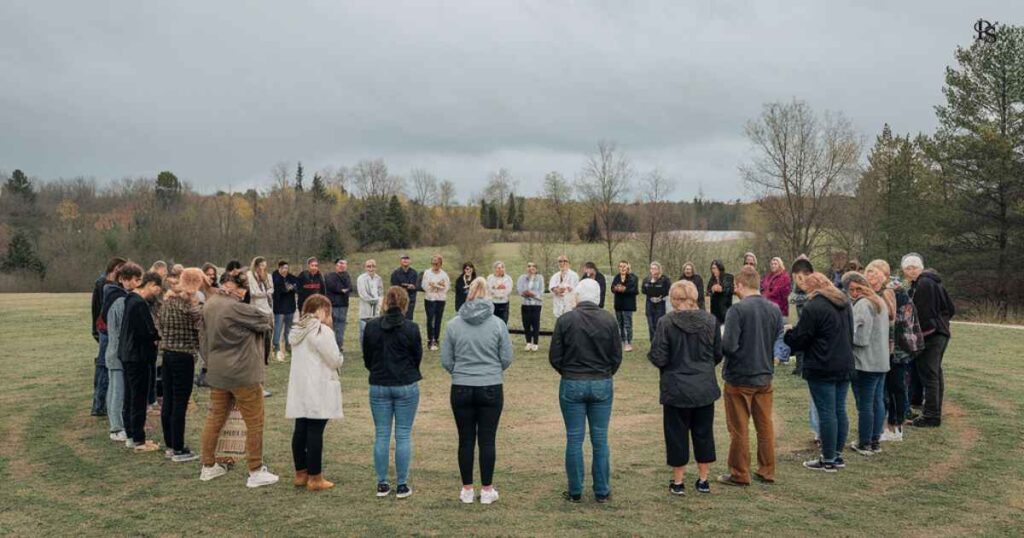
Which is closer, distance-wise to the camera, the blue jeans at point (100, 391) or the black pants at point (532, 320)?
the blue jeans at point (100, 391)

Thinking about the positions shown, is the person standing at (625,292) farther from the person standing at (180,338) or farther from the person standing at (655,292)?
the person standing at (180,338)

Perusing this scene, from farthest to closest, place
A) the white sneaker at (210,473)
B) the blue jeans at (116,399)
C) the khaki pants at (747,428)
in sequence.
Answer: the blue jeans at (116,399), the white sneaker at (210,473), the khaki pants at (747,428)

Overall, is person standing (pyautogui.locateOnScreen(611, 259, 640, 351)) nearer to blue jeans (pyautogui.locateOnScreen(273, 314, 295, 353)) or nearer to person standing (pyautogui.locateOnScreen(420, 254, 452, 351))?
person standing (pyautogui.locateOnScreen(420, 254, 452, 351))

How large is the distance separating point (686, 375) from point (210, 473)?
4671 millimetres

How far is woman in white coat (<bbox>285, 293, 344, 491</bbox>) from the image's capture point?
613 cm

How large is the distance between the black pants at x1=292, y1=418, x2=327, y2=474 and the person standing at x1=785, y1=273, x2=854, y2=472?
469 centimetres

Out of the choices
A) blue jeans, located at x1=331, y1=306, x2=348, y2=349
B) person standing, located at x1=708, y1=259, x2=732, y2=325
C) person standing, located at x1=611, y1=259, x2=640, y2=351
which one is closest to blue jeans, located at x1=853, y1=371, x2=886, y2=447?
person standing, located at x1=708, y1=259, x2=732, y2=325

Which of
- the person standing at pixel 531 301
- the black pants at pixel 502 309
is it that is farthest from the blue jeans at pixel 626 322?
the black pants at pixel 502 309

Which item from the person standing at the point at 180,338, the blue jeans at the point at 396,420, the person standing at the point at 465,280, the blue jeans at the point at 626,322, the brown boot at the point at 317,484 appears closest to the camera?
the blue jeans at the point at 396,420

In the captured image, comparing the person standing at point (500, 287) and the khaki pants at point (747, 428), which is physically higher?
the person standing at point (500, 287)

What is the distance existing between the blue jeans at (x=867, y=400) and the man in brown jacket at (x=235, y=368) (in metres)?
6.13

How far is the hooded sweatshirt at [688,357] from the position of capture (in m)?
5.96

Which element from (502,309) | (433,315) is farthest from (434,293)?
(502,309)

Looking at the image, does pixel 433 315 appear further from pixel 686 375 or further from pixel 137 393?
pixel 686 375
